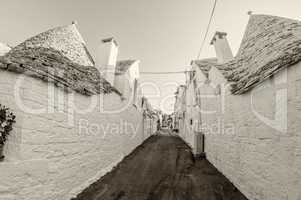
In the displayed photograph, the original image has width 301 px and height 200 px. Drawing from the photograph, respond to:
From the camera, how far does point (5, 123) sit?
2.82m

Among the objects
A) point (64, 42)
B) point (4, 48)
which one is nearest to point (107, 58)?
point (64, 42)

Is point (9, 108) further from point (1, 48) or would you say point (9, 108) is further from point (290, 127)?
point (1, 48)

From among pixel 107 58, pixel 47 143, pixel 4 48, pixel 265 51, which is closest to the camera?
pixel 47 143

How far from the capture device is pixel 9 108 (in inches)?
117

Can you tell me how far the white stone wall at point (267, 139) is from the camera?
9.53 feet

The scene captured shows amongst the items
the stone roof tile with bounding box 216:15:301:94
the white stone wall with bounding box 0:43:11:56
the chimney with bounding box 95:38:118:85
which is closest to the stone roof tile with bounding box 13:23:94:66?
the chimney with bounding box 95:38:118:85

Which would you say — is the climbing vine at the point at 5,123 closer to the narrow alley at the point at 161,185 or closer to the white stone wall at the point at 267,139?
the narrow alley at the point at 161,185

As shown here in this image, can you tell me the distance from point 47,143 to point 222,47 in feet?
32.4

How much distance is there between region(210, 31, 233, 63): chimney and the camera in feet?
29.9

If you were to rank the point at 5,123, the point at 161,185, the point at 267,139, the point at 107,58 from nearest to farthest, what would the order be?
the point at 5,123 → the point at 267,139 → the point at 161,185 → the point at 107,58

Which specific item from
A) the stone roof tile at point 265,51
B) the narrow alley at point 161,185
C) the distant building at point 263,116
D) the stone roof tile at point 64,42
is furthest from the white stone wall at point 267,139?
the stone roof tile at point 64,42

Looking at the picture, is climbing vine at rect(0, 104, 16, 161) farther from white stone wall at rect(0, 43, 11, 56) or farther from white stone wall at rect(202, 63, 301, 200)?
white stone wall at rect(0, 43, 11, 56)

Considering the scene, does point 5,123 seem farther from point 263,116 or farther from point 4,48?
point 4,48

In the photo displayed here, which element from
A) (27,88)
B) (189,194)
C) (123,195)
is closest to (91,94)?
(27,88)
